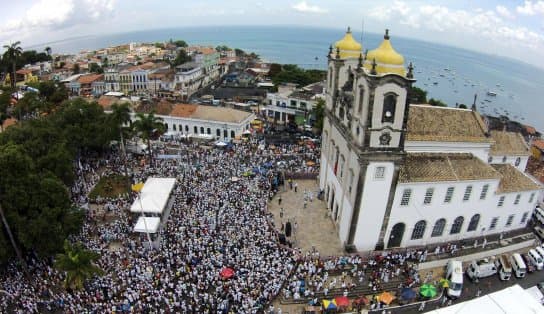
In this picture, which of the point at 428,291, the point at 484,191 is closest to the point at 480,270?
the point at 428,291

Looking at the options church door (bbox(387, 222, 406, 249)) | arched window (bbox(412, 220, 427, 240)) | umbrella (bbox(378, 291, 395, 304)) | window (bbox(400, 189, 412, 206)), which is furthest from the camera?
arched window (bbox(412, 220, 427, 240))

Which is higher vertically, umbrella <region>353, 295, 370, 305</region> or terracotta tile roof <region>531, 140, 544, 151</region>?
terracotta tile roof <region>531, 140, 544, 151</region>

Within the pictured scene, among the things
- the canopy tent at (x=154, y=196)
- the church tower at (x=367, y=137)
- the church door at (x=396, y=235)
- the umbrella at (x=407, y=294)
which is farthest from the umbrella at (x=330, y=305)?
the canopy tent at (x=154, y=196)

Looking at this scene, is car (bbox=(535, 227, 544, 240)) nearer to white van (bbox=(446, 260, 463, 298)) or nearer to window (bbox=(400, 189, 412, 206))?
white van (bbox=(446, 260, 463, 298))

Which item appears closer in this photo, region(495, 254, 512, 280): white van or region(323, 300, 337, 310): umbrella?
region(323, 300, 337, 310): umbrella

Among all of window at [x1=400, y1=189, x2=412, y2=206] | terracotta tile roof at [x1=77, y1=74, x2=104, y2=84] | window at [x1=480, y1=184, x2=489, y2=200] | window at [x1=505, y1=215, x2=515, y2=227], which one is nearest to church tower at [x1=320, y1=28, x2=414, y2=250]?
window at [x1=400, y1=189, x2=412, y2=206]

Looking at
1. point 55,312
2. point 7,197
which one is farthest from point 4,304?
point 7,197

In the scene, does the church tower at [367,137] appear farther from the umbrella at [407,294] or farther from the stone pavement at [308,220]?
the umbrella at [407,294]

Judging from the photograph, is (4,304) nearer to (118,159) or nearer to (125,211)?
(125,211)
